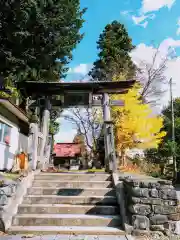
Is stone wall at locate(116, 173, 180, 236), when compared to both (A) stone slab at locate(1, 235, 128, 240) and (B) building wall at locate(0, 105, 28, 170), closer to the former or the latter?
(A) stone slab at locate(1, 235, 128, 240)

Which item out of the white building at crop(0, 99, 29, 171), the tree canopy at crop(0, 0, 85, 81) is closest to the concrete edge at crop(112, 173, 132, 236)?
the white building at crop(0, 99, 29, 171)

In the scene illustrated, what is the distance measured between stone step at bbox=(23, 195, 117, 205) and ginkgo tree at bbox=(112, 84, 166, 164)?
12.0 meters

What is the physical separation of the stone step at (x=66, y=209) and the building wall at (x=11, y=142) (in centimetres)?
430

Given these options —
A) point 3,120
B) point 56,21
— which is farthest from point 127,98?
point 3,120

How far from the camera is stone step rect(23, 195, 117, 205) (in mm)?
5383

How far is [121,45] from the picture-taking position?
24.2 metres

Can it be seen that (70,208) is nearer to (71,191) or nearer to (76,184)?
(71,191)

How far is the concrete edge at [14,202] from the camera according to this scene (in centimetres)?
440

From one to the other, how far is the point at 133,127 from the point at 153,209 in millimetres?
13016

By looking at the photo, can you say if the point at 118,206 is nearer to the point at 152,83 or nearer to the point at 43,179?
the point at 43,179

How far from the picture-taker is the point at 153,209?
4.41 m

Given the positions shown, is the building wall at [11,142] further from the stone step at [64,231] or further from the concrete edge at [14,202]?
the stone step at [64,231]

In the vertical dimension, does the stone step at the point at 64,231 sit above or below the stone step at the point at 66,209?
below

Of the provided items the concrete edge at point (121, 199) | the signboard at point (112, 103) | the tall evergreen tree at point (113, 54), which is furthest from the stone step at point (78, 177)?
the tall evergreen tree at point (113, 54)
